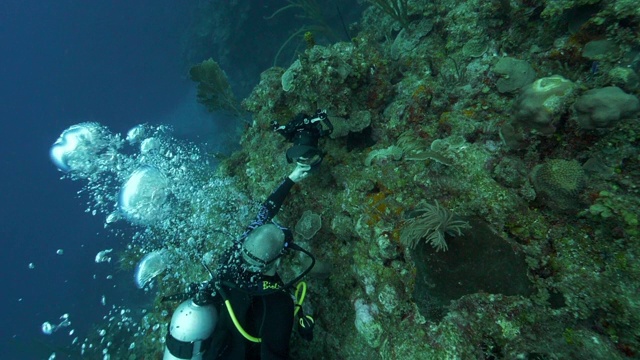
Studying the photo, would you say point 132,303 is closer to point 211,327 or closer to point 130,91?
point 211,327

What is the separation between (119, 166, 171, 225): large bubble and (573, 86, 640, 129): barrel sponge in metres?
6.28

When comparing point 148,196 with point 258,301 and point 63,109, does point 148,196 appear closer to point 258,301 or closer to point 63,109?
point 258,301

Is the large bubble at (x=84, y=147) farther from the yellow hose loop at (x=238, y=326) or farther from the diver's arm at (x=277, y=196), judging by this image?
the yellow hose loop at (x=238, y=326)

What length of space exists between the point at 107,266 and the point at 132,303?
9.54 meters

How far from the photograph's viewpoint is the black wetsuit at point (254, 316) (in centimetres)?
297

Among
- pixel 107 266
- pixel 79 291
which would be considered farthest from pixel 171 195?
pixel 79 291

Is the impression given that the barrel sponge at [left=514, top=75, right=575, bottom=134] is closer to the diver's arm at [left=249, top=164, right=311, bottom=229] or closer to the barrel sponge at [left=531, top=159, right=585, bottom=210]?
the barrel sponge at [left=531, top=159, right=585, bottom=210]

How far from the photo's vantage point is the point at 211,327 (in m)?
3.03

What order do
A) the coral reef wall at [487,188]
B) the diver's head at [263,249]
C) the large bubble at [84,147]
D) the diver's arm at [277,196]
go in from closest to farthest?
the coral reef wall at [487,188]
the diver's head at [263,249]
the diver's arm at [277,196]
the large bubble at [84,147]

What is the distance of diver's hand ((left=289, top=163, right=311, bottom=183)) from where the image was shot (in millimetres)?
4062

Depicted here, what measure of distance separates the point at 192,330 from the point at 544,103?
3627mm

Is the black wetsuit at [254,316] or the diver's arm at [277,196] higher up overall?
the diver's arm at [277,196]

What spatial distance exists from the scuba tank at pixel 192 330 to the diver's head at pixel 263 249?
22.4 inches

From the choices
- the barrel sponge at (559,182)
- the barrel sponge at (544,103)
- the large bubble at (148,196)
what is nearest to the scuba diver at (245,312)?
the barrel sponge at (559,182)
